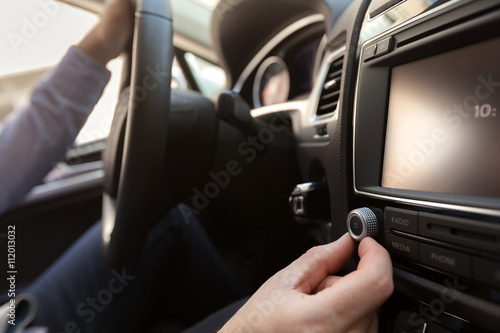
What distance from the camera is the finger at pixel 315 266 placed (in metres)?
0.40

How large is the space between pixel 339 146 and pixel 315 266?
226 millimetres

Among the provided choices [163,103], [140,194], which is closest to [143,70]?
[163,103]

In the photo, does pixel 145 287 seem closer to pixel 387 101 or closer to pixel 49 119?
pixel 49 119

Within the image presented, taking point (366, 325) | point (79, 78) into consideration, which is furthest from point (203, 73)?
point (366, 325)

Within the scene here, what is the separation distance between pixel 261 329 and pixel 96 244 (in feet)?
2.34

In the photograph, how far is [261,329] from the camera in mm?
376

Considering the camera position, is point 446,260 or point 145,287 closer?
point 446,260

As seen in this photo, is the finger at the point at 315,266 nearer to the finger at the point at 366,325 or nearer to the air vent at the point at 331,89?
the finger at the point at 366,325

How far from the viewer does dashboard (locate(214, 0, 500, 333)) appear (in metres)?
0.36

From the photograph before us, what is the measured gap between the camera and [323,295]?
339 millimetres

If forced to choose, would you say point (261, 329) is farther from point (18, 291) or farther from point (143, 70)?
point (18, 291)

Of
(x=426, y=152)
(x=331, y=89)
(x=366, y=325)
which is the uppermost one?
(x=331, y=89)

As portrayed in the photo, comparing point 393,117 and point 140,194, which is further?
point 140,194

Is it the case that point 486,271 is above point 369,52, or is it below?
below
